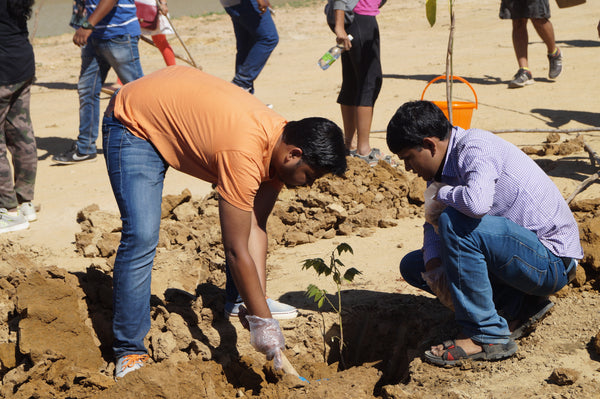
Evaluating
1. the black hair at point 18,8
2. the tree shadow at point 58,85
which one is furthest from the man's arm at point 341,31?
the tree shadow at point 58,85

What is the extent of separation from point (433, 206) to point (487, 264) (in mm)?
333

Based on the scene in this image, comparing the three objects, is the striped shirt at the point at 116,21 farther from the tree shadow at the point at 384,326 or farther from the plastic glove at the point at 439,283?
the plastic glove at the point at 439,283

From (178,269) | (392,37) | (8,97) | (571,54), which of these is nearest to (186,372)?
(178,269)

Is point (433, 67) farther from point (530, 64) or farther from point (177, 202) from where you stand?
point (177, 202)

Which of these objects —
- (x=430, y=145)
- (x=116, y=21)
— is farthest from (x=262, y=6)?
(x=430, y=145)

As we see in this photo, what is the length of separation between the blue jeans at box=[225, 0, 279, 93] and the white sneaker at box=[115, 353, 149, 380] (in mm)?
3678

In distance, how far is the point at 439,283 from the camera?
117 inches

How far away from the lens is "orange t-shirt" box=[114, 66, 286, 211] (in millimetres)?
2525

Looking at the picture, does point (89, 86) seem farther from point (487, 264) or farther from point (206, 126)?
point (487, 264)

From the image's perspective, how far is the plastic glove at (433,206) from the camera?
113 inches

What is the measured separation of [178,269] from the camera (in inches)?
162

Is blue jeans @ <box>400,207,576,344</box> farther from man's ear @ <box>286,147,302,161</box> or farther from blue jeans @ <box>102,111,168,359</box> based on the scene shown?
blue jeans @ <box>102,111,168,359</box>

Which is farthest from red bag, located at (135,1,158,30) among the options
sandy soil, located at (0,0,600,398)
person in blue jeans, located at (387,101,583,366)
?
person in blue jeans, located at (387,101,583,366)

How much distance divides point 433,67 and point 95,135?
5436 mm
